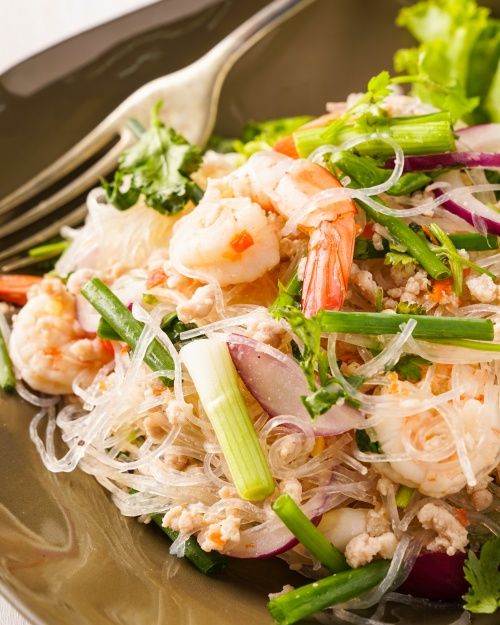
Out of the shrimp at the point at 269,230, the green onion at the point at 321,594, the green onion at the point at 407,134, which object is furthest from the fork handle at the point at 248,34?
the green onion at the point at 321,594

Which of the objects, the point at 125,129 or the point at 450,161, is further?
the point at 125,129

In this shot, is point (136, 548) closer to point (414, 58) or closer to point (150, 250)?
point (150, 250)

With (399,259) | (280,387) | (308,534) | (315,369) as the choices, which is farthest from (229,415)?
(399,259)

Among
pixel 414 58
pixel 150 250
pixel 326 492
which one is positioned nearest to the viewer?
pixel 326 492

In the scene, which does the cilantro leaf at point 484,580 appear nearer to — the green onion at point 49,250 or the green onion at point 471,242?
the green onion at point 471,242

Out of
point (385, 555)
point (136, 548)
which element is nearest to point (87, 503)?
point (136, 548)

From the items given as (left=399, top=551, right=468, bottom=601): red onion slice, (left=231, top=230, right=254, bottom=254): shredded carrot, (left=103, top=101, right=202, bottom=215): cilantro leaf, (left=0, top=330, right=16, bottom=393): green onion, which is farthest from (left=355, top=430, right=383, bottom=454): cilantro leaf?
(left=0, top=330, right=16, bottom=393): green onion

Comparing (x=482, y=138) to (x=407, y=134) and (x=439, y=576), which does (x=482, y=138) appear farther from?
(x=439, y=576)

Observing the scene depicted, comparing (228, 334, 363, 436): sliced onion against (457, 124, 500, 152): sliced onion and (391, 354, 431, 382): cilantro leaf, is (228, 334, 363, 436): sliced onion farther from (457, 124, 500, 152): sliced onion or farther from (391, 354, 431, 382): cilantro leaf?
(457, 124, 500, 152): sliced onion
